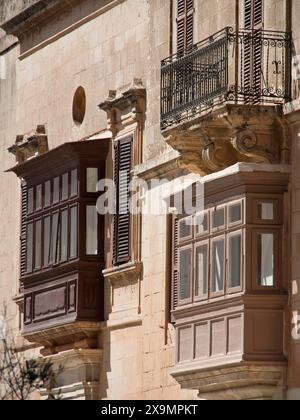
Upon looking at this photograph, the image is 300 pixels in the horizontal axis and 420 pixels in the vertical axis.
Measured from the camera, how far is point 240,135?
25.0 metres

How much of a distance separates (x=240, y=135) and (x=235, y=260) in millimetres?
1588

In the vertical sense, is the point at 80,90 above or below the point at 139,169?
above

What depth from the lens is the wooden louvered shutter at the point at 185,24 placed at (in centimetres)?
2805

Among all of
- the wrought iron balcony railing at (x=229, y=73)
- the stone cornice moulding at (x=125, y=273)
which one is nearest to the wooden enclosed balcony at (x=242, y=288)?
the wrought iron balcony railing at (x=229, y=73)

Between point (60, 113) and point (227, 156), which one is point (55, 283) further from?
point (227, 156)

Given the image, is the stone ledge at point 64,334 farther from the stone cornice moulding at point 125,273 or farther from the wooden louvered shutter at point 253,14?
the wooden louvered shutter at point 253,14

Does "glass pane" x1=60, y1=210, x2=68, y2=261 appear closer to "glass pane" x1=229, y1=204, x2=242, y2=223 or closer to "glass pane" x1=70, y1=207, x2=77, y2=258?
"glass pane" x1=70, y1=207, x2=77, y2=258

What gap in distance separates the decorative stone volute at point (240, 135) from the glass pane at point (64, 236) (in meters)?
5.59

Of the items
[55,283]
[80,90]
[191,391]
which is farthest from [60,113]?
[191,391]

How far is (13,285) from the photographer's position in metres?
35.0

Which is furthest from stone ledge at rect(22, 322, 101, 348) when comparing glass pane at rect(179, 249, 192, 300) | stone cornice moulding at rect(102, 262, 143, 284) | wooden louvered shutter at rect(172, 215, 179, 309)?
glass pane at rect(179, 249, 192, 300)

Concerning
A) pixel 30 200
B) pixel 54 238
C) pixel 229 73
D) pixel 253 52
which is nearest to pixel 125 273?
pixel 54 238

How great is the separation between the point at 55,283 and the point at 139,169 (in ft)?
9.74

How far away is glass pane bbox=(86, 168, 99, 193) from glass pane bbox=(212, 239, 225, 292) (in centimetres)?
536
